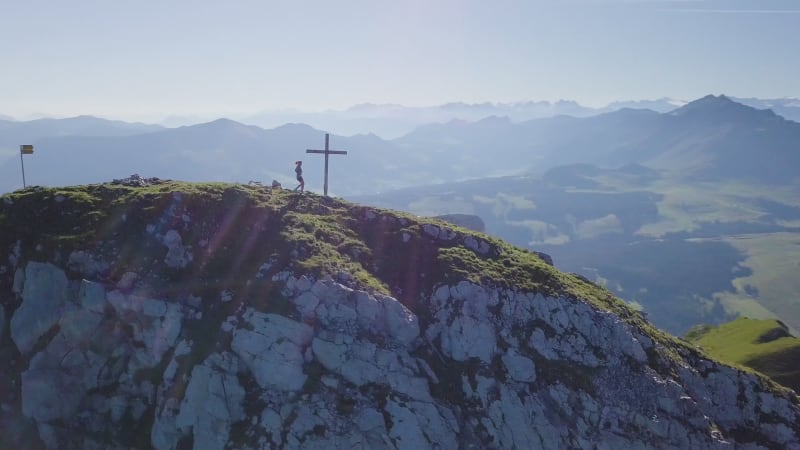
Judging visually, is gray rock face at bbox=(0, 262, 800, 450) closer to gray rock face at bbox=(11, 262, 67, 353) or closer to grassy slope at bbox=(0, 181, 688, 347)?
gray rock face at bbox=(11, 262, 67, 353)

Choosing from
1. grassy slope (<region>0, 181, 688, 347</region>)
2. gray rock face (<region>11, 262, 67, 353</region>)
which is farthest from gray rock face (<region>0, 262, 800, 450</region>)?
grassy slope (<region>0, 181, 688, 347</region>)

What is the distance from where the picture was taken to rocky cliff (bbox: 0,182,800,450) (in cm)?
2544

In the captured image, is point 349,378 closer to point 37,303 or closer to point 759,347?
point 37,303

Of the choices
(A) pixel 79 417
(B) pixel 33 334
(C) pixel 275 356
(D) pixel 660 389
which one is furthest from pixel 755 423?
(B) pixel 33 334

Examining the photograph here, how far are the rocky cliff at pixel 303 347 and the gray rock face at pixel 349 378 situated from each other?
0.09 metres

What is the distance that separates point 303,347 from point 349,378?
2937mm

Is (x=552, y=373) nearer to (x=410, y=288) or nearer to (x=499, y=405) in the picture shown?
(x=499, y=405)

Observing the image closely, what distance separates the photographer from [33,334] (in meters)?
27.5

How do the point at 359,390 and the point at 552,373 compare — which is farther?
the point at 552,373

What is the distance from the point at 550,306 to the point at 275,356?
16697 millimetres

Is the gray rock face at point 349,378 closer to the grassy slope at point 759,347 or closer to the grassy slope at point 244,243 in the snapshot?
the grassy slope at point 244,243

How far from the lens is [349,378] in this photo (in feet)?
85.0

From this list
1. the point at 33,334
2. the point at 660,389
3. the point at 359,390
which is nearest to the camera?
the point at 359,390

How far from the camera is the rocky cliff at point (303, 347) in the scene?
25.4 metres
